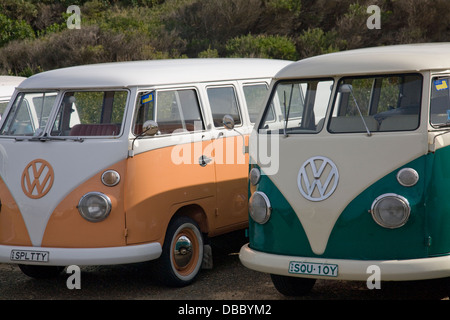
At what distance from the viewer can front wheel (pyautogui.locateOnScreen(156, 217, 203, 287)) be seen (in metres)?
6.98

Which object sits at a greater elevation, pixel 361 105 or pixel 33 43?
pixel 361 105

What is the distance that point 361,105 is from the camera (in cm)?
620

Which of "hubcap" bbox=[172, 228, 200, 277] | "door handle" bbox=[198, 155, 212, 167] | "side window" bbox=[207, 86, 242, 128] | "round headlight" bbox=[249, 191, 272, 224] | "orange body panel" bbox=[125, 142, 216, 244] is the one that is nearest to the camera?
"round headlight" bbox=[249, 191, 272, 224]

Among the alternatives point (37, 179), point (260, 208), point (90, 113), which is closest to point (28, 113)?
point (90, 113)

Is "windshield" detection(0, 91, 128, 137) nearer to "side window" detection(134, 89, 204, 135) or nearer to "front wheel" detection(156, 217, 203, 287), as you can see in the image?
"side window" detection(134, 89, 204, 135)

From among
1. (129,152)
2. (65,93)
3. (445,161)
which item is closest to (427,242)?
(445,161)

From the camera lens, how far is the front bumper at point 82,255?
257 inches

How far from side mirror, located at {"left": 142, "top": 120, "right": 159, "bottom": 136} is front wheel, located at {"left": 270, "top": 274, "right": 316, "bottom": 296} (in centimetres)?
169

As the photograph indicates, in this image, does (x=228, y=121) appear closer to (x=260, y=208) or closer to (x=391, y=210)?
(x=260, y=208)

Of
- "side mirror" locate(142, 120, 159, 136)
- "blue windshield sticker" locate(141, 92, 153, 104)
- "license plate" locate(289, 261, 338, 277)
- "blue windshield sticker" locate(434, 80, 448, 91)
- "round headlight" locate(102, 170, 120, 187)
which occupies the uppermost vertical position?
"blue windshield sticker" locate(434, 80, 448, 91)

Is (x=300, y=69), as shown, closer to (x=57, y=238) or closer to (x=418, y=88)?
(x=418, y=88)

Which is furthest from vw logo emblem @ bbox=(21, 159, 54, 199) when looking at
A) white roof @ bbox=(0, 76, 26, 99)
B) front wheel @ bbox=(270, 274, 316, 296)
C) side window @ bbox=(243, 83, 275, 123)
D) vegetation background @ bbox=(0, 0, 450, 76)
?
vegetation background @ bbox=(0, 0, 450, 76)

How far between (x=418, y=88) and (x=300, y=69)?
3.39ft

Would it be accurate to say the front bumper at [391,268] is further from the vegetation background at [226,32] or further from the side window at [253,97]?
the vegetation background at [226,32]
